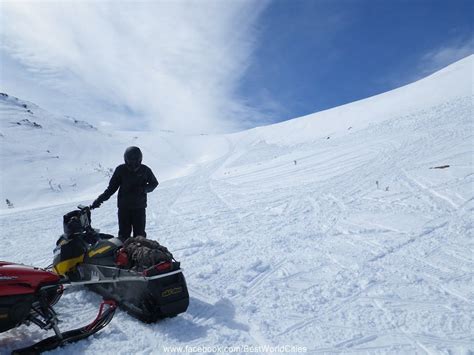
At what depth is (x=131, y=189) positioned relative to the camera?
5.38 meters

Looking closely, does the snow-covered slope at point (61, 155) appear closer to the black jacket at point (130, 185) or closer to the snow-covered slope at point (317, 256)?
the snow-covered slope at point (317, 256)

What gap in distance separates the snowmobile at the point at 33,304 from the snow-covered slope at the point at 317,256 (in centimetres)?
11

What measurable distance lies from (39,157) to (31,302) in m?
23.1

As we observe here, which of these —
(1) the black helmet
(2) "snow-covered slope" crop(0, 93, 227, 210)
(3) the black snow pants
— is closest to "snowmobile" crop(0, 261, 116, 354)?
(3) the black snow pants

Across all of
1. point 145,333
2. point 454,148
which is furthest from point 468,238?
point 454,148

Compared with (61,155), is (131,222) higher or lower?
lower

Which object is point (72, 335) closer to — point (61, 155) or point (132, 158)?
point (132, 158)

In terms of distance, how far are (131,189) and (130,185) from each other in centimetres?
7

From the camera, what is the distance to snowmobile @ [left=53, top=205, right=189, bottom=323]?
368 cm

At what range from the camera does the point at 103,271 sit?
4.17 metres

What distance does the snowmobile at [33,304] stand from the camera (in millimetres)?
3184

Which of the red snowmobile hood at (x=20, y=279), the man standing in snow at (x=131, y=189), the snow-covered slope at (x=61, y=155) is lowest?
the red snowmobile hood at (x=20, y=279)

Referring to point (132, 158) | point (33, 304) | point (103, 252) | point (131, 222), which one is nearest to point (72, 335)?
point (33, 304)

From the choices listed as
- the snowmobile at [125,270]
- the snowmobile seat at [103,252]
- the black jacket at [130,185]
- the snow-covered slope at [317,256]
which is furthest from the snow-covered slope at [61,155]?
the snowmobile seat at [103,252]
